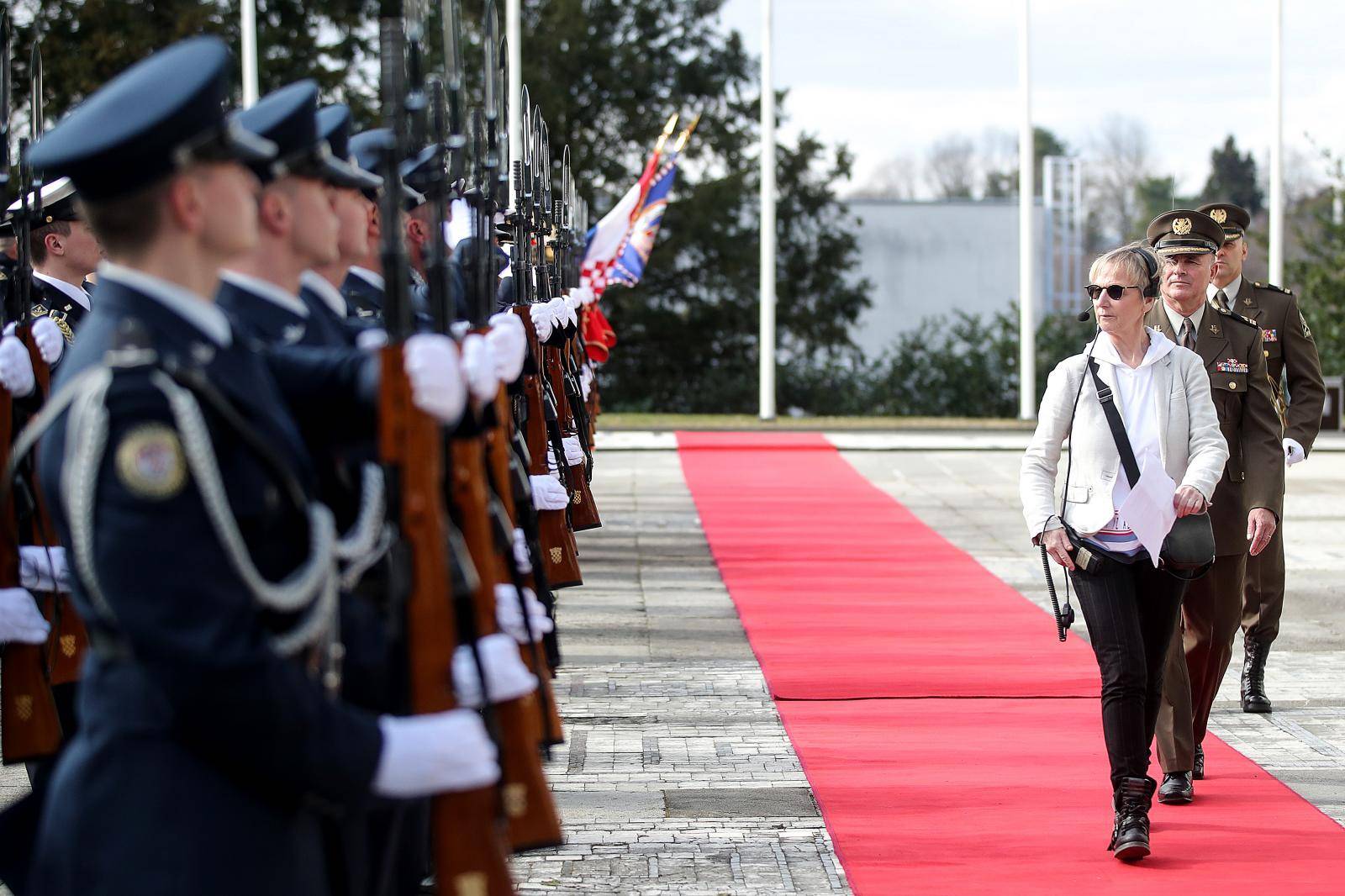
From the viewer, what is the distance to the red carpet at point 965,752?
4.30 meters

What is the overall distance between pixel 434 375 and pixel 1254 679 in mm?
4770

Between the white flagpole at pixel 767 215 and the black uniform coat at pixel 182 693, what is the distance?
2244 centimetres

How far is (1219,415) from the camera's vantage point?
558 centimetres

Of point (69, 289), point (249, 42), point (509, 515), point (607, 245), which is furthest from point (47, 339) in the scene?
point (249, 42)

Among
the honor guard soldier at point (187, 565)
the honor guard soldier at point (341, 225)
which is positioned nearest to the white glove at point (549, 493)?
the honor guard soldier at point (341, 225)

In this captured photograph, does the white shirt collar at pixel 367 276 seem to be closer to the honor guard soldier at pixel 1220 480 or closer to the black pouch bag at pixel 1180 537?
the black pouch bag at pixel 1180 537

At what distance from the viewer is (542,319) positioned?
6.60 m

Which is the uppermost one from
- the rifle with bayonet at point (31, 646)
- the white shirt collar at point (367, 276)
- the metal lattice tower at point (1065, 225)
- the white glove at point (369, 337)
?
the metal lattice tower at point (1065, 225)

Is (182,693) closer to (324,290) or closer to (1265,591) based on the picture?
(324,290)

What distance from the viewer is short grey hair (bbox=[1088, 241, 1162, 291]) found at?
4.66 meters

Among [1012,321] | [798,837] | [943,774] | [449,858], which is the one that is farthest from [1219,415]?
[1012,321]

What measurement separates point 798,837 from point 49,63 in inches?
1040

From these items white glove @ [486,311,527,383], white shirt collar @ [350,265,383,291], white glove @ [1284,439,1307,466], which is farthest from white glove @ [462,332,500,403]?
white glove @ [1284,439,1307,466]

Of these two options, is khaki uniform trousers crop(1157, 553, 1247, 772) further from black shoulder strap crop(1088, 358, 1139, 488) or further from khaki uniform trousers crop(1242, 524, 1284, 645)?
khaki uniform trousers crop(1242, 524, 1284, 645)
